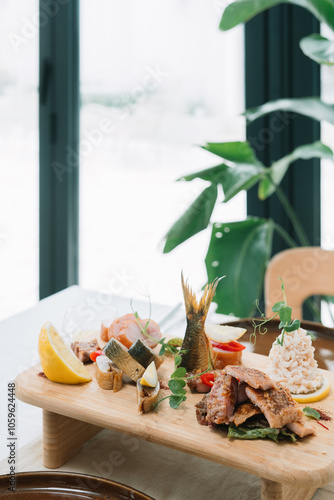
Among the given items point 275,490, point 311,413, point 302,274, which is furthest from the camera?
point 302,274

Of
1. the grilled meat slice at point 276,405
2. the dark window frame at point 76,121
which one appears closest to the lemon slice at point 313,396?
the grilled meat slice at point 276,405

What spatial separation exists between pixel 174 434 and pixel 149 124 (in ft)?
7.97

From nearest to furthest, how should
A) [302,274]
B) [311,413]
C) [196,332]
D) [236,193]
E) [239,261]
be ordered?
[311,413], [196,332], [302,274], [236,193], [239,261]

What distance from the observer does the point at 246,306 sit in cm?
226

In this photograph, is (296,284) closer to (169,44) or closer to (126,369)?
(126,369)

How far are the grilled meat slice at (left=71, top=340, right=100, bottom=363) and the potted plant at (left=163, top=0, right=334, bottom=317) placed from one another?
1.02 metres

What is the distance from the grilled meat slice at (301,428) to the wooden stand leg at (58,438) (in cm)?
39

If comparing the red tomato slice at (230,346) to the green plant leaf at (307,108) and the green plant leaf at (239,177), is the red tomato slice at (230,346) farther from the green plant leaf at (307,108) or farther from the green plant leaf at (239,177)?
the green plant leaf at (307,108)

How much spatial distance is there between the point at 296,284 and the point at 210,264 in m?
0.37

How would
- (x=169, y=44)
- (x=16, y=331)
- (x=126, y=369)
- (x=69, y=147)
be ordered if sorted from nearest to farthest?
(x=126, y=369) < (x=16, y=331) < (x=169, y=44) < (x=69, y=147)

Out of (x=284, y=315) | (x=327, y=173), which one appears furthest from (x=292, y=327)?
(x=327, y=173)

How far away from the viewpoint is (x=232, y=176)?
87.3 inches

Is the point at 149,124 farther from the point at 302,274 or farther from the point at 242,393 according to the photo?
the point at 242,393

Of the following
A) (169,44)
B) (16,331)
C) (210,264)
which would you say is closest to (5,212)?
(169,44)
